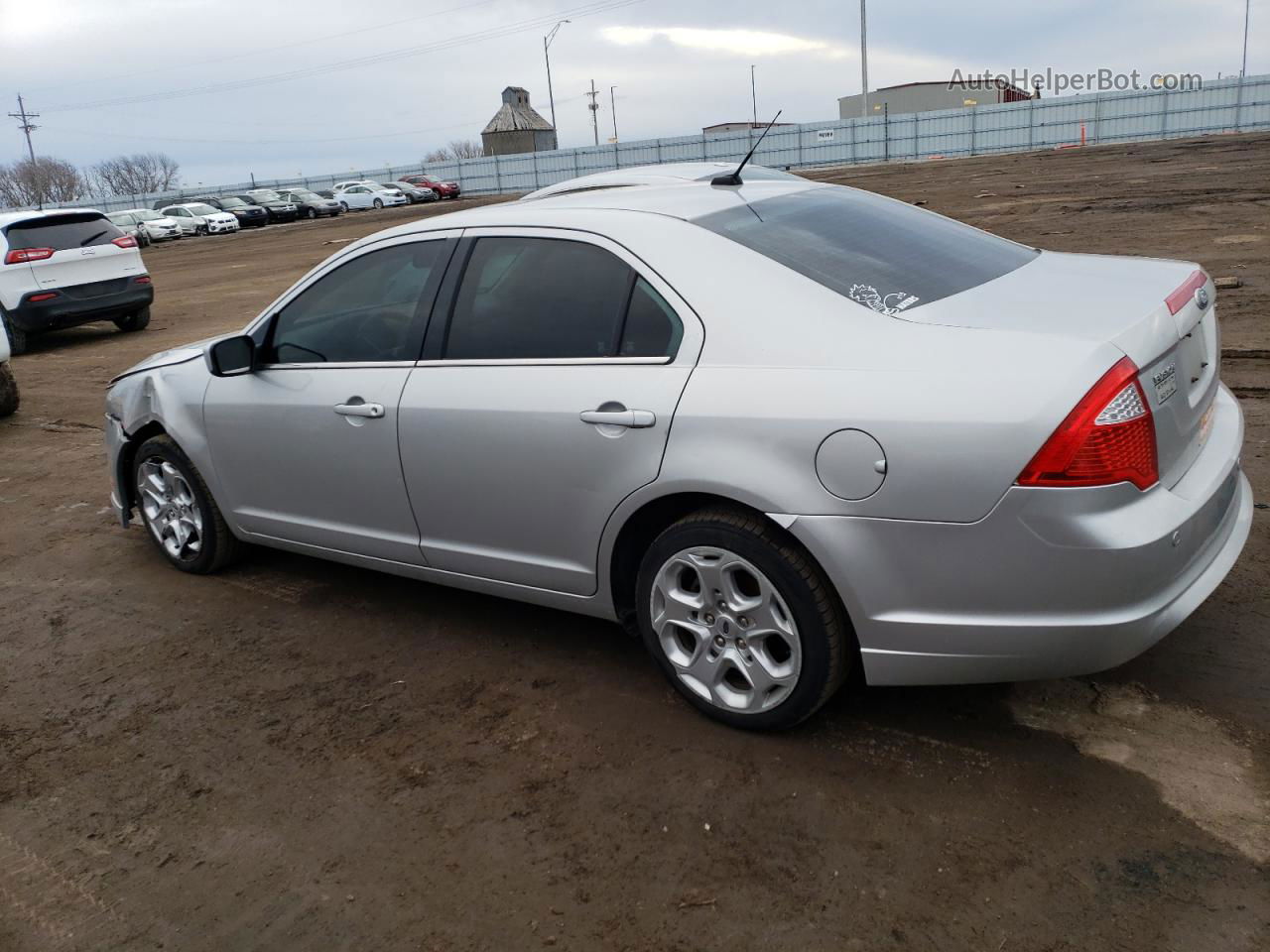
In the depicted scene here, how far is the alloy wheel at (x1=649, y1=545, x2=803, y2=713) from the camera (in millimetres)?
3104

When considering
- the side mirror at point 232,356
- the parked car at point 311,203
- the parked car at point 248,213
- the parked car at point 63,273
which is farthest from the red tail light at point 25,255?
the parked car at point 311,203

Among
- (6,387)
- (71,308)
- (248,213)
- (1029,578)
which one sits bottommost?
(6,387)

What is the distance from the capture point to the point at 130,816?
3.21 m

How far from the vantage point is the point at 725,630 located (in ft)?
10.5

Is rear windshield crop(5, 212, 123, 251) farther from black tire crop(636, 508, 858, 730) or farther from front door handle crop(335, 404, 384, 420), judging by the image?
black tire crop(636, 508, 858, 730)

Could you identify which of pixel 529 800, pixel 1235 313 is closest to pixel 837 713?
pixel 529 800

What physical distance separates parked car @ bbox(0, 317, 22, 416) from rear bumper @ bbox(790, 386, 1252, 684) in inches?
340

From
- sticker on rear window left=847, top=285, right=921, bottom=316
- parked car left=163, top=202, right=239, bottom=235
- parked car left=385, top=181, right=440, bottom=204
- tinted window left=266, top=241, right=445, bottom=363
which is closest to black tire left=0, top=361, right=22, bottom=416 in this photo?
tinted window left=266, top=241, right=445, bottom=363

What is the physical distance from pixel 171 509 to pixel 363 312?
5.56 ft

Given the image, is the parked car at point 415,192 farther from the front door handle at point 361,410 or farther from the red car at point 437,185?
the front door handle at point 361,410

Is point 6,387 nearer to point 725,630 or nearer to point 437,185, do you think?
point 725,630

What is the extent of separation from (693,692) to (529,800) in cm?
61

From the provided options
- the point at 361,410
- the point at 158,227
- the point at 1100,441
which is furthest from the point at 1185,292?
the point at 158,227

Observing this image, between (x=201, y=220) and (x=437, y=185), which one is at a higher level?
(x=437, y=185)
